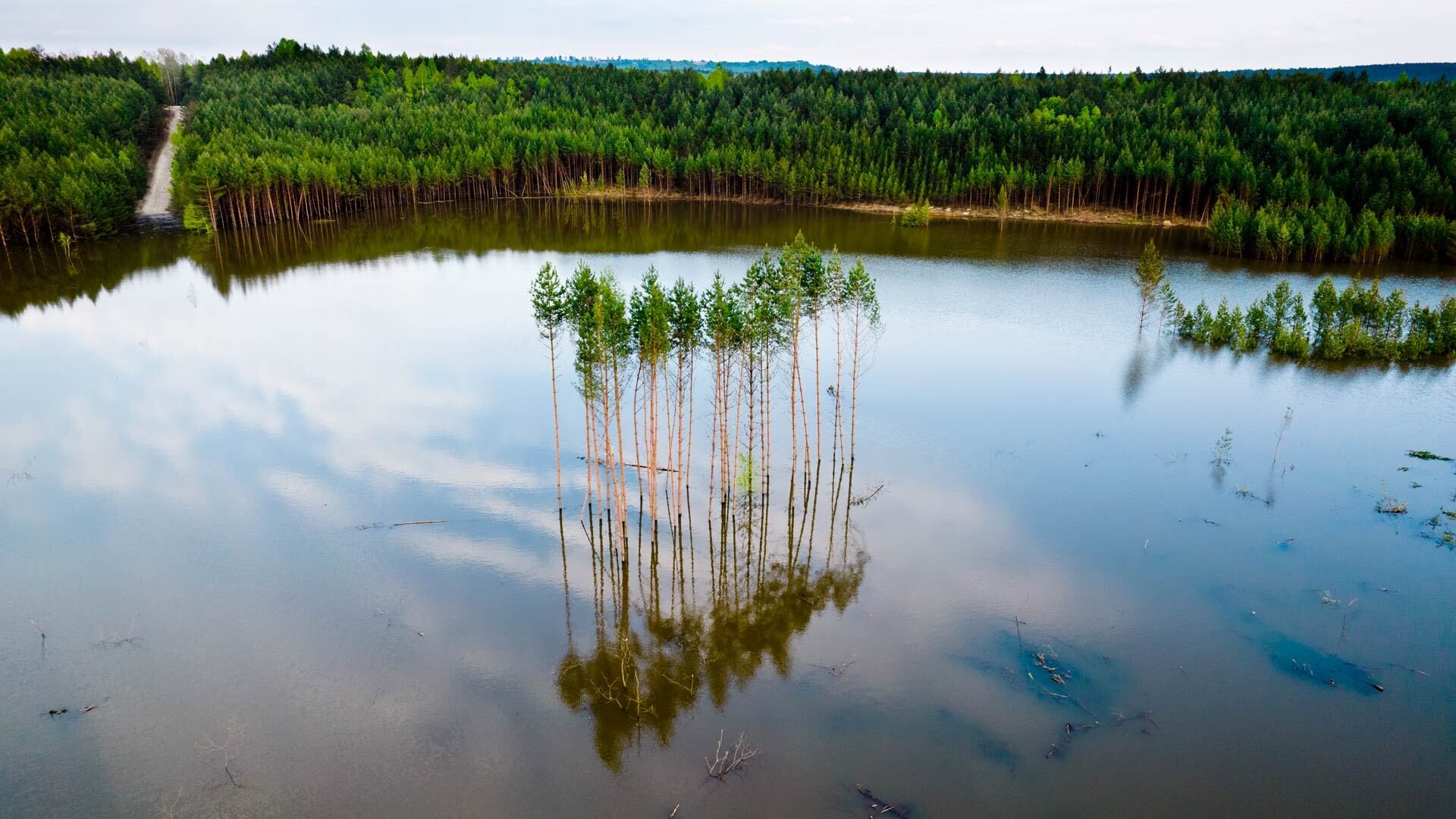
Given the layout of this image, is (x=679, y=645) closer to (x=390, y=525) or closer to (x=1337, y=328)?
Answer: (x=390, y=525)

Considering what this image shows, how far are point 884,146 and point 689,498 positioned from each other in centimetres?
6836

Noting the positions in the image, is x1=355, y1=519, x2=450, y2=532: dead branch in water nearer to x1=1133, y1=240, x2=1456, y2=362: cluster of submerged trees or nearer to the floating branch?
the floating branch

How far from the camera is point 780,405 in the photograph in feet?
98.0

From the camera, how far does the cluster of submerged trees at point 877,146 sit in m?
61.5

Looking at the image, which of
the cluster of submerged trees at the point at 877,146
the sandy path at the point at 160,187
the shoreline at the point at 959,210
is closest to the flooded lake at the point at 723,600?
the cluster of submerged trees at the point at 877,146

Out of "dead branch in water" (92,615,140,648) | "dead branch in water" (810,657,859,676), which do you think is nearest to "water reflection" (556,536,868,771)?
"dead branch in water" (810,657,859,676)

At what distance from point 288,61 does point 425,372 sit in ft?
375

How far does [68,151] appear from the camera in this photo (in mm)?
64750

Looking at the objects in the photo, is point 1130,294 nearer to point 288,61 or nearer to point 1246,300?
point 1246,300

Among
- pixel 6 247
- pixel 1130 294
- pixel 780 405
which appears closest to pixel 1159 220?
pixel 1130 294

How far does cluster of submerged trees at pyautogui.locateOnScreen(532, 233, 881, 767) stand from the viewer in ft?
57.7

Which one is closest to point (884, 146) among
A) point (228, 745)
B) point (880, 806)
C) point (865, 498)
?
point (865, 498)

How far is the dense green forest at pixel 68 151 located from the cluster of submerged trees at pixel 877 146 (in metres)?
1.61

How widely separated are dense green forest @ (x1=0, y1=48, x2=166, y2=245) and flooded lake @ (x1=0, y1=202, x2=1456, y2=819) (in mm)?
23324
